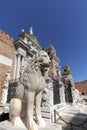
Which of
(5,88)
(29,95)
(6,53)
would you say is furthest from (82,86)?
(29,95)

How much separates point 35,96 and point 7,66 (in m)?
7.21

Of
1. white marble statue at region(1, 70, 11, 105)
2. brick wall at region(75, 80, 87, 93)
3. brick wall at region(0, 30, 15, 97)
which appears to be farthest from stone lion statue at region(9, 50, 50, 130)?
brick wall at region(75, 80, 87, 93)

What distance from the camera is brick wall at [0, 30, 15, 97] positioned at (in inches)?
324

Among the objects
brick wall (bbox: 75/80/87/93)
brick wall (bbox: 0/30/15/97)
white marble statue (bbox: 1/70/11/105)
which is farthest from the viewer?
brick wall (bbox: 75/80/87/93)

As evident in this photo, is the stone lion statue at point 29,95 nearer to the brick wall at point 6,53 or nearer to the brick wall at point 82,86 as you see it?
the brick wall at point 6,53

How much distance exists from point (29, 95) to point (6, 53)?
7684mm

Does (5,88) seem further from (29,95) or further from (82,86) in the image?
(82,86)

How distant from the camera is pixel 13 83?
26.2 ft

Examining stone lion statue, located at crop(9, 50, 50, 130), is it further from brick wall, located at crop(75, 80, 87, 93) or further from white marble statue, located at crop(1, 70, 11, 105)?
brick wall, located at crop(75, 80, 87, 93)

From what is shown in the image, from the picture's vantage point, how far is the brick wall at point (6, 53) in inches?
324

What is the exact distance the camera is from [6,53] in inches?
347

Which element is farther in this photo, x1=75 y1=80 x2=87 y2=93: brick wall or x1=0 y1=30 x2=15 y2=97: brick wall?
x1=75 y1=80 x2=87 y2=93: brick wall

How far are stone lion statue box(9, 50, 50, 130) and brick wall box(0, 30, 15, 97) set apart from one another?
6377mm

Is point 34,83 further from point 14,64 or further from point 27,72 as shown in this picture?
point 14,64
